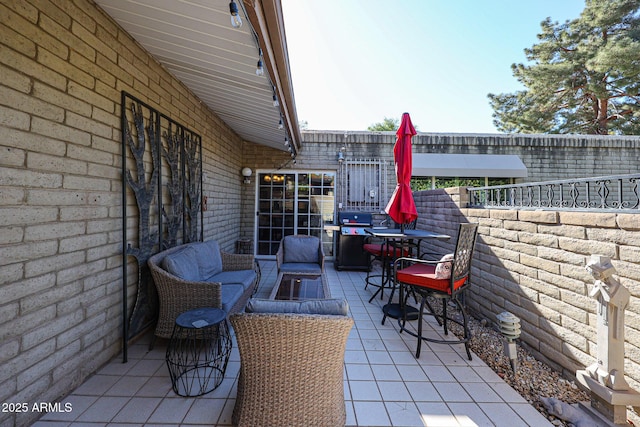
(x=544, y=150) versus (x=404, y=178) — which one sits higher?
(x=544, y=150)

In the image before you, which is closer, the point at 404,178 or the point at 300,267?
the point at 404,178

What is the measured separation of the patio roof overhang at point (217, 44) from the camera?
1.85m

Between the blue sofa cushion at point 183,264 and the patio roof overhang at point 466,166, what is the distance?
5.25m

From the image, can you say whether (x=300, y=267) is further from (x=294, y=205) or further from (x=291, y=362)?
(x=294, y=205)

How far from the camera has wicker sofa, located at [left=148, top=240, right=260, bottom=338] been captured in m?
2.34

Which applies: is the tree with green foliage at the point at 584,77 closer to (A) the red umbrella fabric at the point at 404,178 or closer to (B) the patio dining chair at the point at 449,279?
(A) the red umbrella fabric at the point at 404,178

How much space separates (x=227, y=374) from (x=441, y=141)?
6654 millimetres

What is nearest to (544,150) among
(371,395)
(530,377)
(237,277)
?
(530,377)

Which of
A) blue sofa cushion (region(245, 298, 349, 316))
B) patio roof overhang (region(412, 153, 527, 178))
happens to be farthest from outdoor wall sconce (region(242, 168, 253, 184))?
blue sofa cushion (region(245, 298, 349, 316))

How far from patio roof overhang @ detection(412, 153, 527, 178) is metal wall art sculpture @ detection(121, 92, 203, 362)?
5120 mm

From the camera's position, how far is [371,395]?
1.88 m

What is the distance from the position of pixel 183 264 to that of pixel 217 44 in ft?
6.74

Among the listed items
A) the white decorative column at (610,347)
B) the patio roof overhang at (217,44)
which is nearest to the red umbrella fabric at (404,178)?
the patio roof overhang at (217,44)

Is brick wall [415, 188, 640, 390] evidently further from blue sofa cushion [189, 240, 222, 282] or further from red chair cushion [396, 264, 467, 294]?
blue sofa cushion [189, 240, 222, 282]
